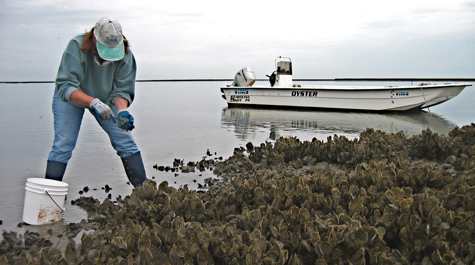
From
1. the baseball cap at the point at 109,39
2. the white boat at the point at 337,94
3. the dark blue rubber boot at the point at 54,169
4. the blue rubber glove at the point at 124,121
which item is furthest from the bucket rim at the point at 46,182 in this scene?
the white boat at the point at 337,94

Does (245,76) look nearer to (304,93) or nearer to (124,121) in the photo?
(304,93)

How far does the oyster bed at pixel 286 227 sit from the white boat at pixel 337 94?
59.7 feet

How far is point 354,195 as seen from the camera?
417 centimetres

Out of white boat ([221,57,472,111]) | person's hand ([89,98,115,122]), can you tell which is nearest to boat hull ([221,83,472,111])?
white boat ([221,57,472,111])

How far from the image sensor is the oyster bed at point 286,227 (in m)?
2.78

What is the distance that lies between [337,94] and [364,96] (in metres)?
1.45

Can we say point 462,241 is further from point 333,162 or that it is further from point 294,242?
point 333,162

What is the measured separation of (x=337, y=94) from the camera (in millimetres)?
23016

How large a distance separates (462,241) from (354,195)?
1.18 m

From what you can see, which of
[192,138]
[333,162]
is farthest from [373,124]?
[333,162]

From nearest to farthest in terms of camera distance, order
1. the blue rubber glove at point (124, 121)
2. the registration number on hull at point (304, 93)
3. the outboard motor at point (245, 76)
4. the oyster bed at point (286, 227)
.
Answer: the oyster bed at point (286, 227) < the blue rubber glove at point (124, 121) < the registration number on hull at point (304, 93) < the outboard motor at point (245, 76)

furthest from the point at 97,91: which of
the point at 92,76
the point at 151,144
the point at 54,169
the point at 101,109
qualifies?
the point at 151,144

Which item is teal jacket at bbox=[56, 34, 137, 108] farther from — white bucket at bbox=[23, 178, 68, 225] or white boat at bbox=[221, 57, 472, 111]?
white boat at bbox=[221, 57, 472, 111]

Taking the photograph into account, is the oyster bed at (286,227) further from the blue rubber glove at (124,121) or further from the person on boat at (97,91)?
the blue rubber glove at (124,121)
